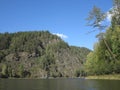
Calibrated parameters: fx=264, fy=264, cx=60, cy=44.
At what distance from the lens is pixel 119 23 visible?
136ft

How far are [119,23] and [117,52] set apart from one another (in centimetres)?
4197

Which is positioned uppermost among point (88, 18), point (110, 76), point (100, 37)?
point (88, 18)

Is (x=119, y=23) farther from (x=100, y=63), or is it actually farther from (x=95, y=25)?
(x=100, y=63)

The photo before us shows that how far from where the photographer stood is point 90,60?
389 ft

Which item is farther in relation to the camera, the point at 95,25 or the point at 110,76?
the point at 110,76

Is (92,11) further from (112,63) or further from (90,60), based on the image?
(90,60)

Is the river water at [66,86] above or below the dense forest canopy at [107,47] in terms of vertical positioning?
below

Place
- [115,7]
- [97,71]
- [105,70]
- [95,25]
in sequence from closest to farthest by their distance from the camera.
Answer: [115,7] < [95,25] < [105,70] < [97,71]

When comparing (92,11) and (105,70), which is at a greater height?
(92,11)

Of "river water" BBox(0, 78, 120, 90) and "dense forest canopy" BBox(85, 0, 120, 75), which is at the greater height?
"dense forest canopy" BBox(85, 0, 120, 75)

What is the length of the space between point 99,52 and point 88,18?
5866 cm

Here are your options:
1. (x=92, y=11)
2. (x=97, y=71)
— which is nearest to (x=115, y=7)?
(x=92, y=11)

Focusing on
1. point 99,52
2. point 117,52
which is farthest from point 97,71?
point 117,52

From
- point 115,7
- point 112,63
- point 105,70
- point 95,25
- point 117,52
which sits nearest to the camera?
point 115,7
